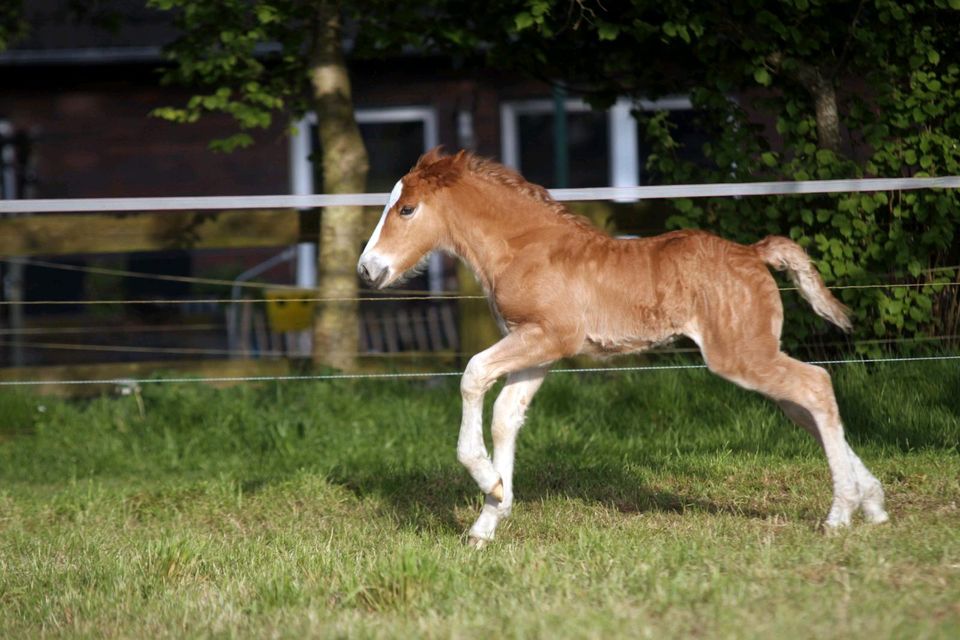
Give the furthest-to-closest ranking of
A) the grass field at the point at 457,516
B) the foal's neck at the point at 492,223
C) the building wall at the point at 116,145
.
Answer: the building wall at the point at 116,145 → the foal's neck at the point at 492,223 → the grass field at the point at 457,516

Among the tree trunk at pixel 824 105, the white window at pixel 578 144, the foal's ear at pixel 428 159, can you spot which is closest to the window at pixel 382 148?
the white window at pixel 578 144

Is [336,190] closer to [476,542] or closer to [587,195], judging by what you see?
[587,195]

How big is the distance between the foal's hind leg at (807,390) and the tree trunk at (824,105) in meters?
3.57

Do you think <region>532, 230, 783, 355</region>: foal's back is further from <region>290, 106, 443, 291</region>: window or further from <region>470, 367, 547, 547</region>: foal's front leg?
<region>290, 106, 443, 291</region>: window

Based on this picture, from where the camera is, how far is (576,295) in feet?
18.7

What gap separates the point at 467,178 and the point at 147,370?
4.89m

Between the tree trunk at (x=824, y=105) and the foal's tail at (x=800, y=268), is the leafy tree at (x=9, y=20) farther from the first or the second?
the foal's tail at (x=800, y=268)

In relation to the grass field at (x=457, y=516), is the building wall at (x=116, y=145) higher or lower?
higher

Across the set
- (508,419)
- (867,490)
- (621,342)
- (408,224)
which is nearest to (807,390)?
(867,490)

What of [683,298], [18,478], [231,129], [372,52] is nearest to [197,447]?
[18,478]

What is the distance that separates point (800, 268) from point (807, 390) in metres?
0.58

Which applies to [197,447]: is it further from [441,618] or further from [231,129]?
[231,129]

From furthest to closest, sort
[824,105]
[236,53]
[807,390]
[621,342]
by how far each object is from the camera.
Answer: [236,53] < [824,105] < [621,342] < [807,390]

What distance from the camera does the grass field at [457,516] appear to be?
437 centimetres
